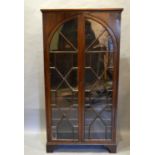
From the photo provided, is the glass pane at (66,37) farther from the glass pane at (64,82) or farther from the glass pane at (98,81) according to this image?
the glass pane at (98,81)

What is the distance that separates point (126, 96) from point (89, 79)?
0.74 m

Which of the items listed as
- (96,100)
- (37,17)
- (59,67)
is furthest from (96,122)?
(37,17)

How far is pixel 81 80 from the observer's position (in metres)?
2.62

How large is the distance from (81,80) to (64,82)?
185 millimetres

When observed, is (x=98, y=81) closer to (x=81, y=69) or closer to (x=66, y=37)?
(x=81, y=69)

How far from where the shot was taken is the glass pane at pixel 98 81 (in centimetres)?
257

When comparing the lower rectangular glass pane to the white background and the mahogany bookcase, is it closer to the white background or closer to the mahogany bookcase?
the mahogany bookcase

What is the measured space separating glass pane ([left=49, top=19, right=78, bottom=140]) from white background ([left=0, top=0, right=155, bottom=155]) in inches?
66.3

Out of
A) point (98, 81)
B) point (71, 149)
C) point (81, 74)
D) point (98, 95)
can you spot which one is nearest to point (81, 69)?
point (81, 74)

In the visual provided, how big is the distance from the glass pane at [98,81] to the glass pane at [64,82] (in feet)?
Answer: 0.44
